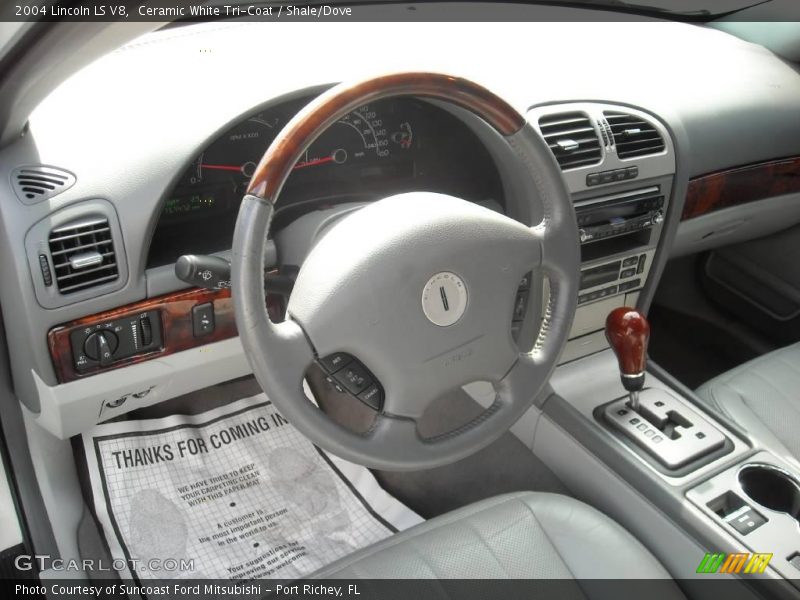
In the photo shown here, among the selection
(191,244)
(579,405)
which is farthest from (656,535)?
(191,244)

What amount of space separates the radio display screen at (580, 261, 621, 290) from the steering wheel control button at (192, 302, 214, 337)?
2.27ft

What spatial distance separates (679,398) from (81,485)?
1117 mm

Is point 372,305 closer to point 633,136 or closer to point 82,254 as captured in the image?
point 82,254

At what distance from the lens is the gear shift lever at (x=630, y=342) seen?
49.1 inches

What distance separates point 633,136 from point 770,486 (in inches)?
26.0

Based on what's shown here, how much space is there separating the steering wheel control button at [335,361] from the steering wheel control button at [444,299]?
0.35 ft

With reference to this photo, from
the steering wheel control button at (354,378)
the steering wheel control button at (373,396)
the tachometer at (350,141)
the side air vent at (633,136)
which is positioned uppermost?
the tachometer at (350,141)

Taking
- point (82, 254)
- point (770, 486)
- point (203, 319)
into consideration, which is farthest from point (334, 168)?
point (770, 486)

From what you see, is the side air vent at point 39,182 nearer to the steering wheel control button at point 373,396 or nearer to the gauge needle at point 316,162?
the gauge needle at point 316,162

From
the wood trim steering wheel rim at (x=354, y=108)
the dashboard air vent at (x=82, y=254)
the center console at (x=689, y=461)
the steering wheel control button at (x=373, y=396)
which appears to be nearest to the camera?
the wood trim steering wheel rim at (x=354, y=108)

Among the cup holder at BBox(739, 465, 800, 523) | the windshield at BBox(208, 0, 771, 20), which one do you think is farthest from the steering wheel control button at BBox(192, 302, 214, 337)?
the windshield at BBox(208, 0, 771, 20)

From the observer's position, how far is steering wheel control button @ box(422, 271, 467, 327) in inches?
33.5

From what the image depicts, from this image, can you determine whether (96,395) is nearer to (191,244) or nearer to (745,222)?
(191,244)

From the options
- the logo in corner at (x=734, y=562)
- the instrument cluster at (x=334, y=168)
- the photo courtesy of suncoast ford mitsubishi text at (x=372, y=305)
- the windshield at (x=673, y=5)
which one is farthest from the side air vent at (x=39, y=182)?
the windshield at (x=673, y=5)
